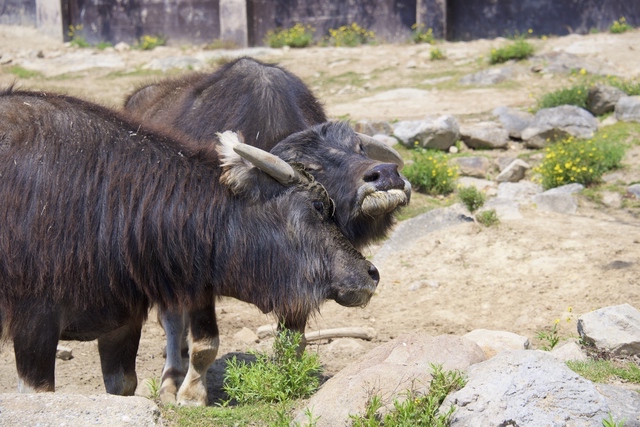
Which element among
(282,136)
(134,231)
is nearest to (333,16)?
(282,136)

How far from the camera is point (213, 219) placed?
4.85m

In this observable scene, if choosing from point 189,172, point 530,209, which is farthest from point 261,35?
point 189,172

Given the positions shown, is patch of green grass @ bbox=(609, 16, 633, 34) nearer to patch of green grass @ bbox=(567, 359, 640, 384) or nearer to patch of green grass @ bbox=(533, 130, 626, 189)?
patch of green grass @ bbox=(533, 130, 626, 189)

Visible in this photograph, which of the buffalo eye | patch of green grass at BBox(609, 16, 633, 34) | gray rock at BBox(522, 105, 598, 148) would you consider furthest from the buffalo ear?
patch of green grass at BBox(609, 16, 633, 34)

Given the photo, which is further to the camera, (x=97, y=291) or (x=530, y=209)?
(x=530, y=209)

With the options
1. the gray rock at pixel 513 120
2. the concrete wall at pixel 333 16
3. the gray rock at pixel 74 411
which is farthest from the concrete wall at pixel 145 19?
the gray rock at pixel 74 411

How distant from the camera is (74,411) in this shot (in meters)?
4.11

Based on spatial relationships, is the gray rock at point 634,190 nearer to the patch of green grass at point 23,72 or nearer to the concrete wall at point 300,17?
the concrete wall at point 300,17

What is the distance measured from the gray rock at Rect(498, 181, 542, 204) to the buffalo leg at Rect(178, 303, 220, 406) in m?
4.41

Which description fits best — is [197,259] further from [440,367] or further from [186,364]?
[186,364]

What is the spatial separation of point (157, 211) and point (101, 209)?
0.30 metres

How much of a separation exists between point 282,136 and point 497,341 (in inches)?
81.4

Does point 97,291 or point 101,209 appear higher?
point 101,209

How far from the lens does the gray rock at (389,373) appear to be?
4326mm
